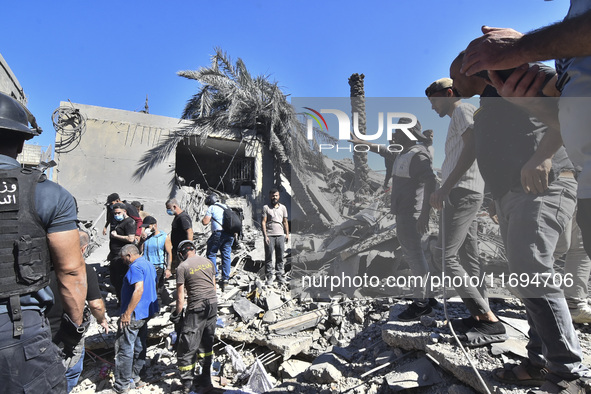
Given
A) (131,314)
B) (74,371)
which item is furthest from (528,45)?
(131,314)

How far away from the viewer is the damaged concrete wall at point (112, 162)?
9805 mm

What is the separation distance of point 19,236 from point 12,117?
72 cm

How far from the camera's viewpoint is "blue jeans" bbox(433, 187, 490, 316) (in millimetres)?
2480

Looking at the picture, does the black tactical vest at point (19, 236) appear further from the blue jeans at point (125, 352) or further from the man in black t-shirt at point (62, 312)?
the blue jeans at point (125, 352)

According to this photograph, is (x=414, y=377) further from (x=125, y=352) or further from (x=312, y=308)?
(x=125, y=352)

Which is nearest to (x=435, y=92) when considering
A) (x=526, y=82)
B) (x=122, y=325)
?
(x=526, y=82)

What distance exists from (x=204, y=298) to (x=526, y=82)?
413 cm

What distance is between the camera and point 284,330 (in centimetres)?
520

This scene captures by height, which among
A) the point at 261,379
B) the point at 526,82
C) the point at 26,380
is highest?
the point at 526,82

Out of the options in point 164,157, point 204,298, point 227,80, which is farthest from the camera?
point 227,80

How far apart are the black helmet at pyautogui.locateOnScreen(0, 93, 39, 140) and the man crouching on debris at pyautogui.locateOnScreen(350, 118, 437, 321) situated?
2.26 metres

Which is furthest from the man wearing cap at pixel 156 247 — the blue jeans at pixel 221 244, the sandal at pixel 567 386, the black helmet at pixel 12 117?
the sandal at pixel 567 386

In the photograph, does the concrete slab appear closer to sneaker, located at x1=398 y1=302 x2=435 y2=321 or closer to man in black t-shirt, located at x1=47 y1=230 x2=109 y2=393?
sneaker, located at x1=398 y1=302 x2=435 y2=321

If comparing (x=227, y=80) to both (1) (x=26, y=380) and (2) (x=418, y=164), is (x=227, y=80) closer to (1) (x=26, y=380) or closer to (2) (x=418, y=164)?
(2) (x=418, y=164)
